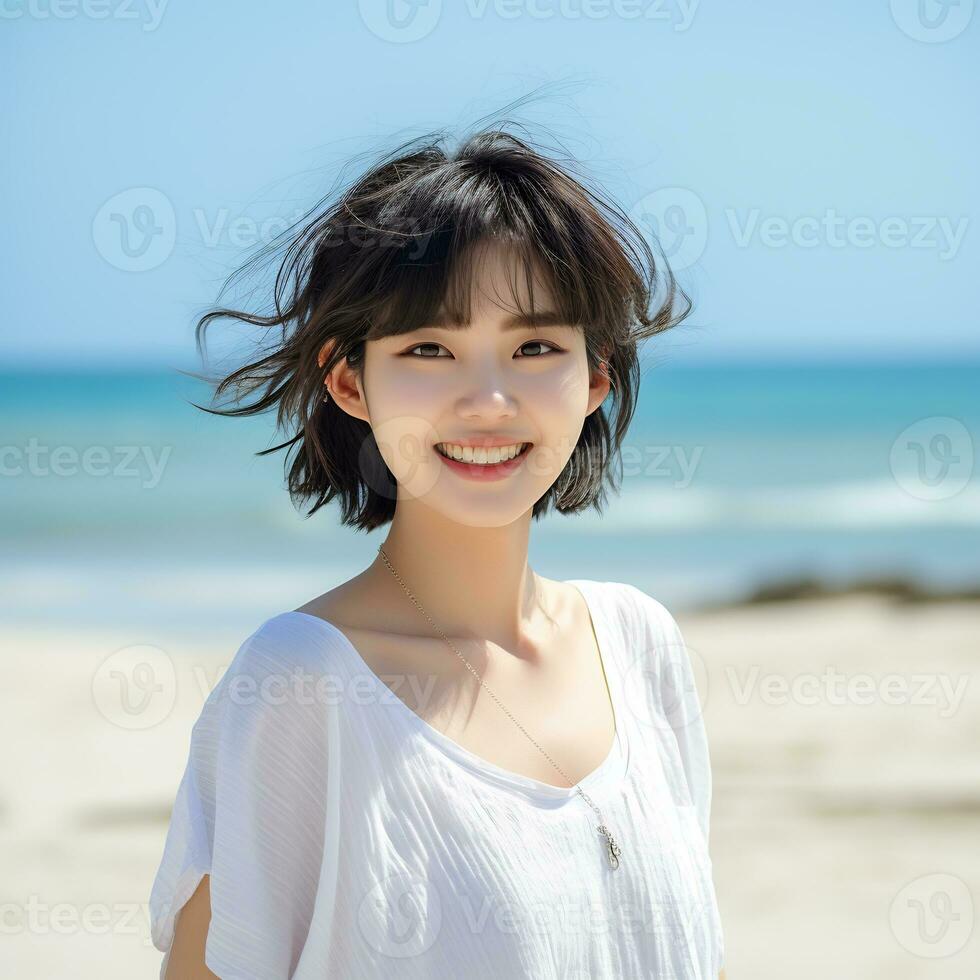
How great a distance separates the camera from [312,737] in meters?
1.57

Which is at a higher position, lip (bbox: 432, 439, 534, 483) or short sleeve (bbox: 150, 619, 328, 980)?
lip (bbox: 432, 439, 534, 483)

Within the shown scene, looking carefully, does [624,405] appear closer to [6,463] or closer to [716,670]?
[716,670]

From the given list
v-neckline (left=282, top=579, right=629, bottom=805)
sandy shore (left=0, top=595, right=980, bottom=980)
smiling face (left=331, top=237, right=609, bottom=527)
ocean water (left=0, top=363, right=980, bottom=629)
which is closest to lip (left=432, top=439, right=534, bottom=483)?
smiling face (left=331, top=237, right=609, bottom=527)

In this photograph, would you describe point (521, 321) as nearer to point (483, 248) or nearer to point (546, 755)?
point (483, 248)

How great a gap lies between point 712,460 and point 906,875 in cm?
1299

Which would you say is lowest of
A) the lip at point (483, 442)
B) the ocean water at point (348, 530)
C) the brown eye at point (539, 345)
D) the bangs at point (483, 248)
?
the lip at point (483, 442)

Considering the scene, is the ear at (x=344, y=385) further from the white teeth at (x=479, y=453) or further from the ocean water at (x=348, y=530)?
the ocean water at (x=348, y=530)

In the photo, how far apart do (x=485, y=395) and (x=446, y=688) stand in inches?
16.2

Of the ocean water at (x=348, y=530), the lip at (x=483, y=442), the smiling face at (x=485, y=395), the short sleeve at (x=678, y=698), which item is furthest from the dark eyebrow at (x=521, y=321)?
the ocean water at (x=348, y=530)

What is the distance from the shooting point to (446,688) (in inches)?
68.3

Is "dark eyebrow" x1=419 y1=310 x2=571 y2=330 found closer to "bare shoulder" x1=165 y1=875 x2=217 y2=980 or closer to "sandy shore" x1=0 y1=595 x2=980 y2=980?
"bare shoulder" x1=165 y1=875 x2=217 y2=980

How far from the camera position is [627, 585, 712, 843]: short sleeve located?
196 cm

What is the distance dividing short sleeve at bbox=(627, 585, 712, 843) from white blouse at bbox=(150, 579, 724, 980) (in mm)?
307

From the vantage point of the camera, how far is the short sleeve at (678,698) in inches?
77.2
